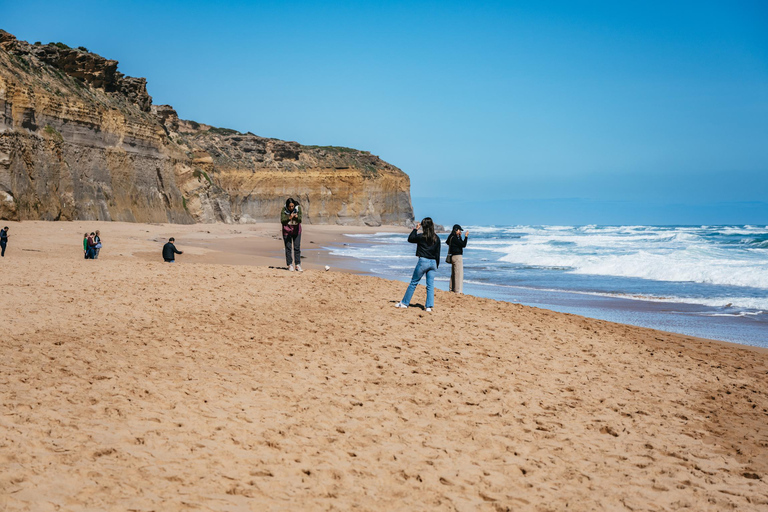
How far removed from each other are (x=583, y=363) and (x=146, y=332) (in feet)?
18.6

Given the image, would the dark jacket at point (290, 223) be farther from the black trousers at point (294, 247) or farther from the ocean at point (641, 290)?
the ocean at point (641, 290)

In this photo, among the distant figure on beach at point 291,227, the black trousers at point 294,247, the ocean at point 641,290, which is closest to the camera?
the ocean at point 641,290

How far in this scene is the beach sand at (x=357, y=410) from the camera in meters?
3.69

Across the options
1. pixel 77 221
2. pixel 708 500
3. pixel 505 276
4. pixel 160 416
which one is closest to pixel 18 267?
pixel 160 416

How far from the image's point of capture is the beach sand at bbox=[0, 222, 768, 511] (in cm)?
369

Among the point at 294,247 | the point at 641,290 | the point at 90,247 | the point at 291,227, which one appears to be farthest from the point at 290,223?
the point at 641,290

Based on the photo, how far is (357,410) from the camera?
5.16 metres

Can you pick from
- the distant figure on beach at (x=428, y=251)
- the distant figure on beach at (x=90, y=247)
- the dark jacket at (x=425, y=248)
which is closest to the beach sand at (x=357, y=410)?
the distant figure on beach at (x=428, y=251)

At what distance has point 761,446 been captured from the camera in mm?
4930

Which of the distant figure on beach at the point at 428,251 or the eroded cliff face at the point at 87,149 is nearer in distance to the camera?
the distant figure on beach at the point at 428,251

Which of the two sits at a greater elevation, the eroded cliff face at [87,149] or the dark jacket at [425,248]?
the eroded cliff face at [87,149]

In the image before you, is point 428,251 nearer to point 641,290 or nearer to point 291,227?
point 291,227

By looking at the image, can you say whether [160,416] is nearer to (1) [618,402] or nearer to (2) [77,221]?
Result: (1) [618,402]

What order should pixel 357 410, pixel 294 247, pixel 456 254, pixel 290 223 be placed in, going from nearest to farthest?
pixel 357 410, pixel 456 254, pixel 290 223, pixel 294 247
